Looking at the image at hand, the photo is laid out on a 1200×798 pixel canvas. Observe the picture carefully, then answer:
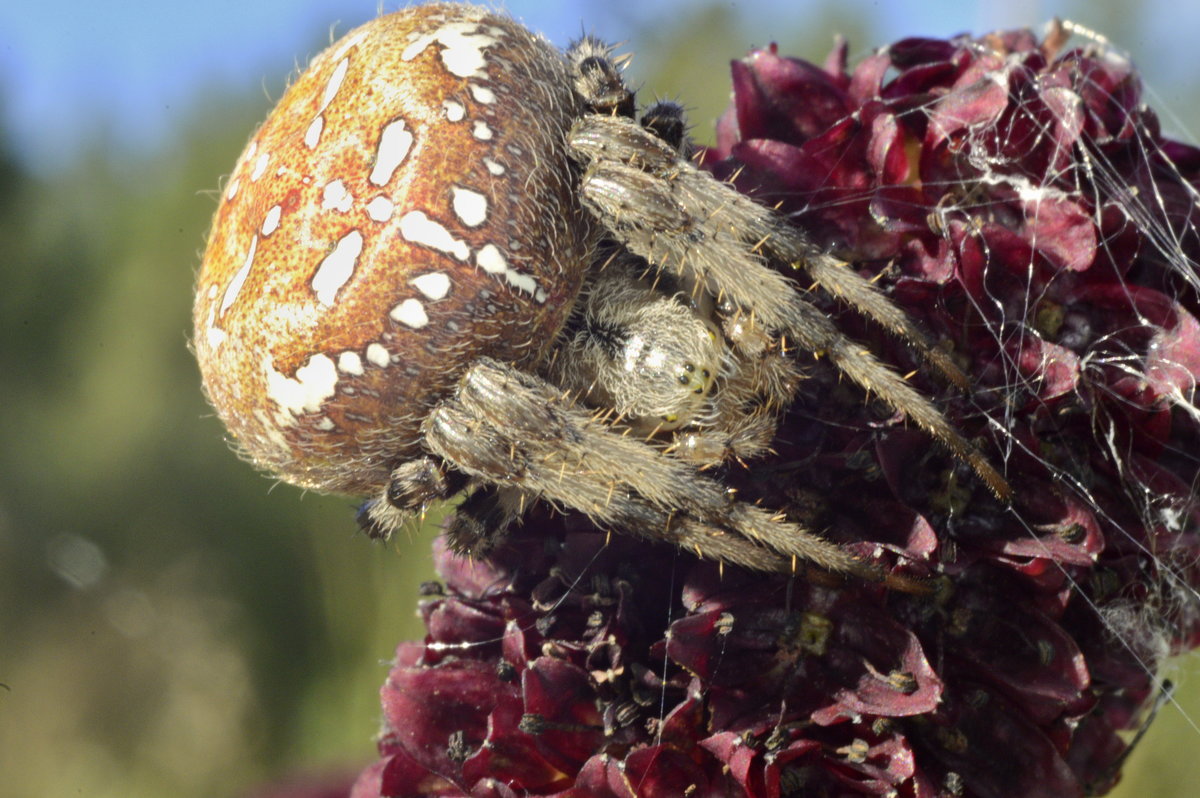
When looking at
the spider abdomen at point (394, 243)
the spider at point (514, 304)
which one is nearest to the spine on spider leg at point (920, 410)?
the spider at point (514, 304)

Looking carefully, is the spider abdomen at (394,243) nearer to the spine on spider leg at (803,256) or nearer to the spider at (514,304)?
the spider at (514,304)

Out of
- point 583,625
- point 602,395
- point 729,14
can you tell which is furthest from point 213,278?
point 729,14

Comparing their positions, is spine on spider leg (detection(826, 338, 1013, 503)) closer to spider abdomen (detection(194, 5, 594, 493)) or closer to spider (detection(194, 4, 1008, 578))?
spider (detection(194, 4, 1008, 578))

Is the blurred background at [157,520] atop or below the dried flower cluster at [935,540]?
below

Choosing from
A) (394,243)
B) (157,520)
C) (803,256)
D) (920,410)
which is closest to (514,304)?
(394,243)

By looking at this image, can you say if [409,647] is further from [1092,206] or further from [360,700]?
[1092,206]

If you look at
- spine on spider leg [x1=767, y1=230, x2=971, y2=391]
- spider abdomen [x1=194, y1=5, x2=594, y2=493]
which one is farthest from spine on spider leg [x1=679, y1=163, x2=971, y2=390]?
spider abdomen [x1=194, y1=5, x2=594, y2=493]

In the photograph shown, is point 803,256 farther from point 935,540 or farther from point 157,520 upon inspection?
point 157,520
